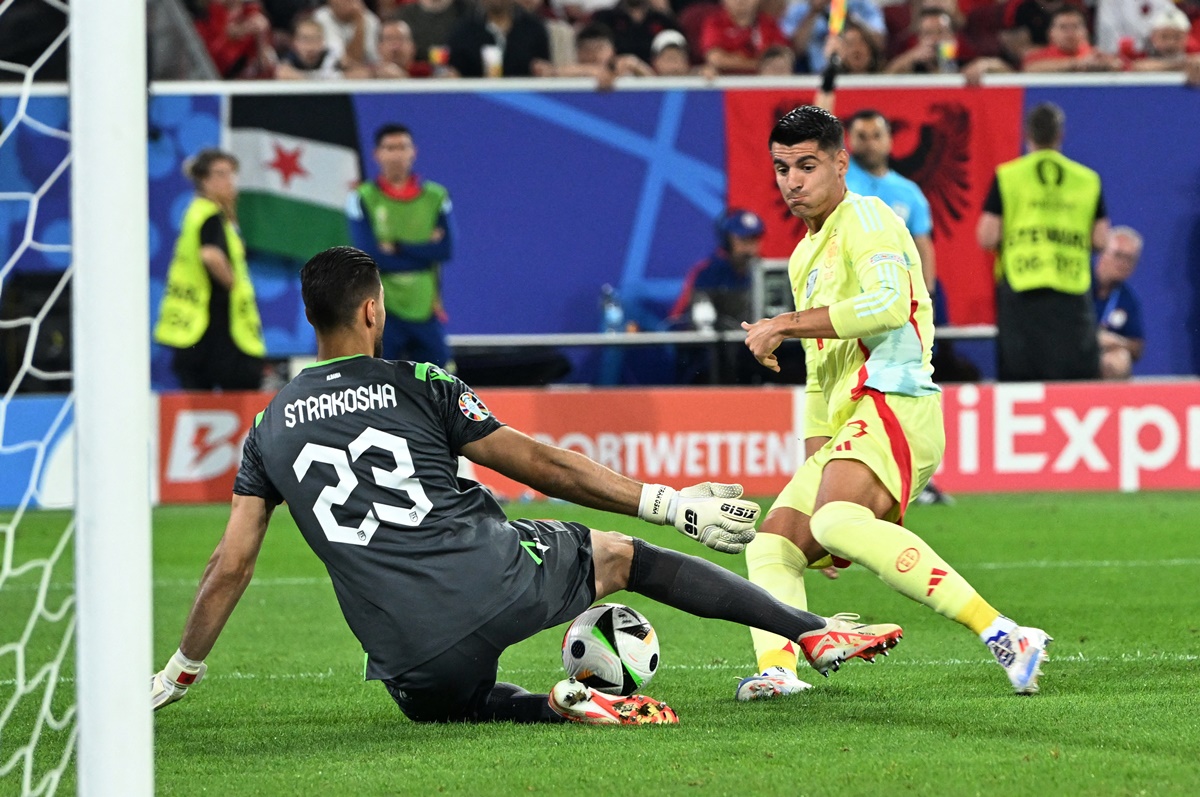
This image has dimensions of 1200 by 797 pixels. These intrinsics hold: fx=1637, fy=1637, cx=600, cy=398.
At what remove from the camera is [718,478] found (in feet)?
38.7

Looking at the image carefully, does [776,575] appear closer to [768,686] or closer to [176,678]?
[768,686]

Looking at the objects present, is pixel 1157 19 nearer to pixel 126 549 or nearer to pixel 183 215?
pixel 183 215

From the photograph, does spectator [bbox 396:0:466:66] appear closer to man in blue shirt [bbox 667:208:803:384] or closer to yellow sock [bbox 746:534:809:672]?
man in blue shirt [bbox 667:208:803:384]

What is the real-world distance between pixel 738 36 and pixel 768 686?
438 inches

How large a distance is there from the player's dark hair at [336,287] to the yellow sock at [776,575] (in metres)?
1.61

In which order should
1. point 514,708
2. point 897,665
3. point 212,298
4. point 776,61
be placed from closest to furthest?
point 514,708, point 897,665, point 212,298, point 776,61

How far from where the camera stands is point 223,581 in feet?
15.3

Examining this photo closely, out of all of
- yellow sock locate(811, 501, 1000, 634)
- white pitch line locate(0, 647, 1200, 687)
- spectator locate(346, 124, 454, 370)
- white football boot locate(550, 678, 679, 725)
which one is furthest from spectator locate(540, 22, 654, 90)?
white football boot locate(550, 678, 679, 725)

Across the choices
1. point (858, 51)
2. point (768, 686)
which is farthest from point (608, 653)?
point (858, 51)

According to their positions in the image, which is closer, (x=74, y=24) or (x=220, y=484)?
(x=74, y=24)

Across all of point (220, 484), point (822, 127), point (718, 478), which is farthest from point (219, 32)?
point (822, 127)

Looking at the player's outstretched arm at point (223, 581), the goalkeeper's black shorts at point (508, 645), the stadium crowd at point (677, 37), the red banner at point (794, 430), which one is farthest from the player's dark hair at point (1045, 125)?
the player's outstretched arm at point (223, 581)

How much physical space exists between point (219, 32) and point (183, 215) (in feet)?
7.33

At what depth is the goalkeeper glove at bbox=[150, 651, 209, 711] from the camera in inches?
187
